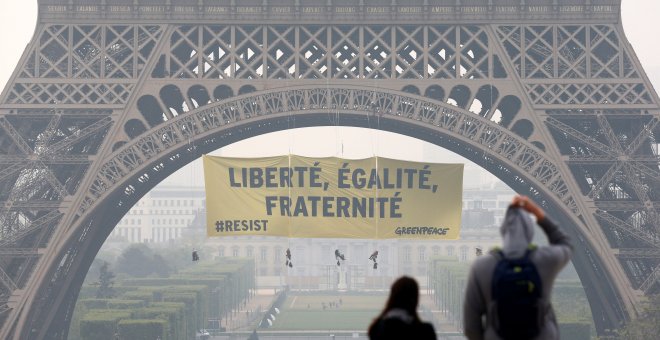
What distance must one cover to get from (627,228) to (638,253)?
0.85 metres

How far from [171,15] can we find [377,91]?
7175mm

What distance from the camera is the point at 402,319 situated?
24.3 feet

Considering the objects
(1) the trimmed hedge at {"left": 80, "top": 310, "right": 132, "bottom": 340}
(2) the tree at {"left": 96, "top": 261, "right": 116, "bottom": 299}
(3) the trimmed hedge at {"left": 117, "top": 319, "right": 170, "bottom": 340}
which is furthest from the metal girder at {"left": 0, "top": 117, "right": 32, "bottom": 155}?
(2) the tree at {"left": 96, "top": 261, "right": 116, "bottom": 299}

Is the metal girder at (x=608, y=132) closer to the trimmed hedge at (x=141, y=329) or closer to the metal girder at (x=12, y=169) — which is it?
the metal girder at (x=12, y=169)

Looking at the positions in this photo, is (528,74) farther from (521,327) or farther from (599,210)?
(521,327)

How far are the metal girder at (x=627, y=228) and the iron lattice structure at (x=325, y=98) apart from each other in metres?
0.06

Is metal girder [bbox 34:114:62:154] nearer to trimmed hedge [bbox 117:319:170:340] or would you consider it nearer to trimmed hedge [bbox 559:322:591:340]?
trimmed hedge [bbox 117:319:170:340]

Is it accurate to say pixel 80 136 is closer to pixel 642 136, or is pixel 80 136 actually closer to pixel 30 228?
pixel 30 228

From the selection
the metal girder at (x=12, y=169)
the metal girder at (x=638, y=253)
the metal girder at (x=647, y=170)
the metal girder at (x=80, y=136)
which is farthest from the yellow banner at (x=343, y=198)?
the metal girder at (x=12, y=169)

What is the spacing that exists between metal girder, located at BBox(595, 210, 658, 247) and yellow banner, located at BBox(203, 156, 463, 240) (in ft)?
15.9

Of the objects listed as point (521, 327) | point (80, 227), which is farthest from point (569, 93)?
point (521, 327)

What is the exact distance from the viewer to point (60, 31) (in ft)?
132

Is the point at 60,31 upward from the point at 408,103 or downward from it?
upward

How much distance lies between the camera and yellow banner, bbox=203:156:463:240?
37031mm
